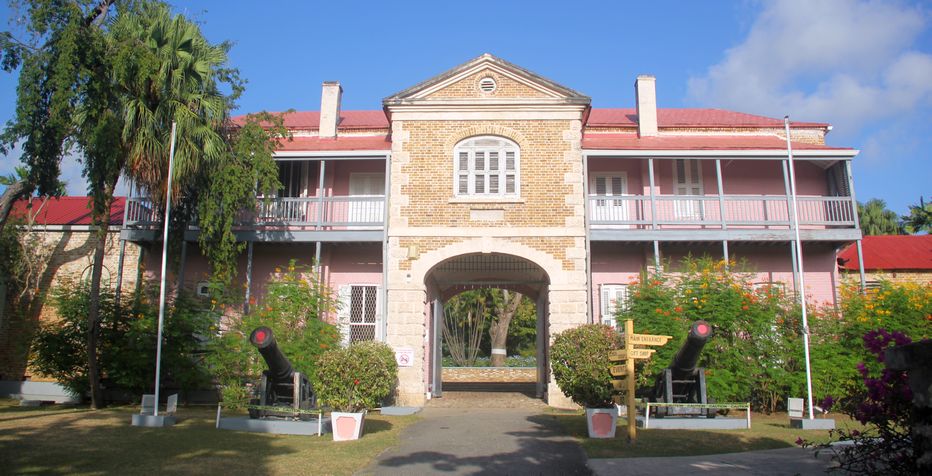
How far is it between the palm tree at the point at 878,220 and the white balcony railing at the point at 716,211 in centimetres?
2094

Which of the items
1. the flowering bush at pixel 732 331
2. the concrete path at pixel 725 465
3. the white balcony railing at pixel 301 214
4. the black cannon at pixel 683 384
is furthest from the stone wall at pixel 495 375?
the concrete path at pixel 725 465

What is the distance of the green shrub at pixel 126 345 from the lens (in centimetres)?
1495

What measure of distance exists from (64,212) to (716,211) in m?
18.9

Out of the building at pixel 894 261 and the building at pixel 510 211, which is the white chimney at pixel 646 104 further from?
the building at pixel 894 261

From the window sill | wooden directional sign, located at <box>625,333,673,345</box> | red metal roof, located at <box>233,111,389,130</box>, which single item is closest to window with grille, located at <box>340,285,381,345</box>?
the window sill

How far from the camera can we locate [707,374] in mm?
14234

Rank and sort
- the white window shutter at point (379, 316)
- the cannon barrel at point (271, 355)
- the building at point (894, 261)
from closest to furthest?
the cannon barrel at point (271, 355) → the white window shutter at point (379, 316) → the building at point (894, 261)

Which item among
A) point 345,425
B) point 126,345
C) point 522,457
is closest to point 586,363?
point 522,457

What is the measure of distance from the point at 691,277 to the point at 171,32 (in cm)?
1241

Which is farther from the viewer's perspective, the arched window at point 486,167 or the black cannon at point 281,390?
the arched window at point 486,167

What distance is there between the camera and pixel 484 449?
9.62m

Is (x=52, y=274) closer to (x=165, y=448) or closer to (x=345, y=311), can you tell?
(x=345, y=311)

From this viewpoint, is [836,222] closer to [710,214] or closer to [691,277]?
[710,214]

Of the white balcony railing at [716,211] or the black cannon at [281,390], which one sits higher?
the white balcony railing at [716,211]
